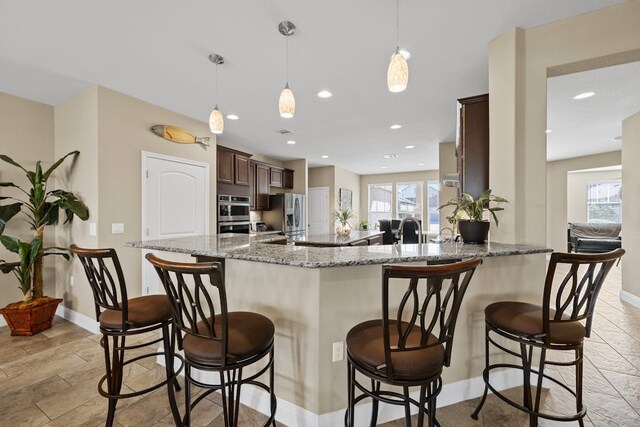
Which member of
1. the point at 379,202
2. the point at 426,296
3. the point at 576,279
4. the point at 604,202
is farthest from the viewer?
the point at 379,202

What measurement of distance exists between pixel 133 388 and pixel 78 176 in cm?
244

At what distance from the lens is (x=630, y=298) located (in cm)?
384

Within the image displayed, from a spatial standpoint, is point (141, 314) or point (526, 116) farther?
point (526, 116)

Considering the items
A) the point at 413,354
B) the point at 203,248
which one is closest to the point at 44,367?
the point at 203,248

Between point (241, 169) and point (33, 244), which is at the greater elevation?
point (241, 169)

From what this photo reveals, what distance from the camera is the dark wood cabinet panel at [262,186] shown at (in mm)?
5844

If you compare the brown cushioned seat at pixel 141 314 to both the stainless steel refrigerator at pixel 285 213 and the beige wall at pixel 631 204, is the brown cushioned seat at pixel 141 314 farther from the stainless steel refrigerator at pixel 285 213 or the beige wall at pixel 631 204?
the beige wall at pixel 631 204

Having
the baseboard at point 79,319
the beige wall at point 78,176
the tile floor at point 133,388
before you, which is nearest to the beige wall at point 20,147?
the beige wall at point 78,176

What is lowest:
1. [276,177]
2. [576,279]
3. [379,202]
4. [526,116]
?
[576,279]

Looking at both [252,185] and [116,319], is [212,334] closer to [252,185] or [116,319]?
[116,319]

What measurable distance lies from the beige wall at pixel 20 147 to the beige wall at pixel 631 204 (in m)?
7.58

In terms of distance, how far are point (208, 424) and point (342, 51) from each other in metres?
2.87

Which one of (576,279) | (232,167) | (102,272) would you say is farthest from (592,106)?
(102,272)

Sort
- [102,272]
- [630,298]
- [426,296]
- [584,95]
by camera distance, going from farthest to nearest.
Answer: [630,298] < [584,95] < [102,272] < [426,296]
